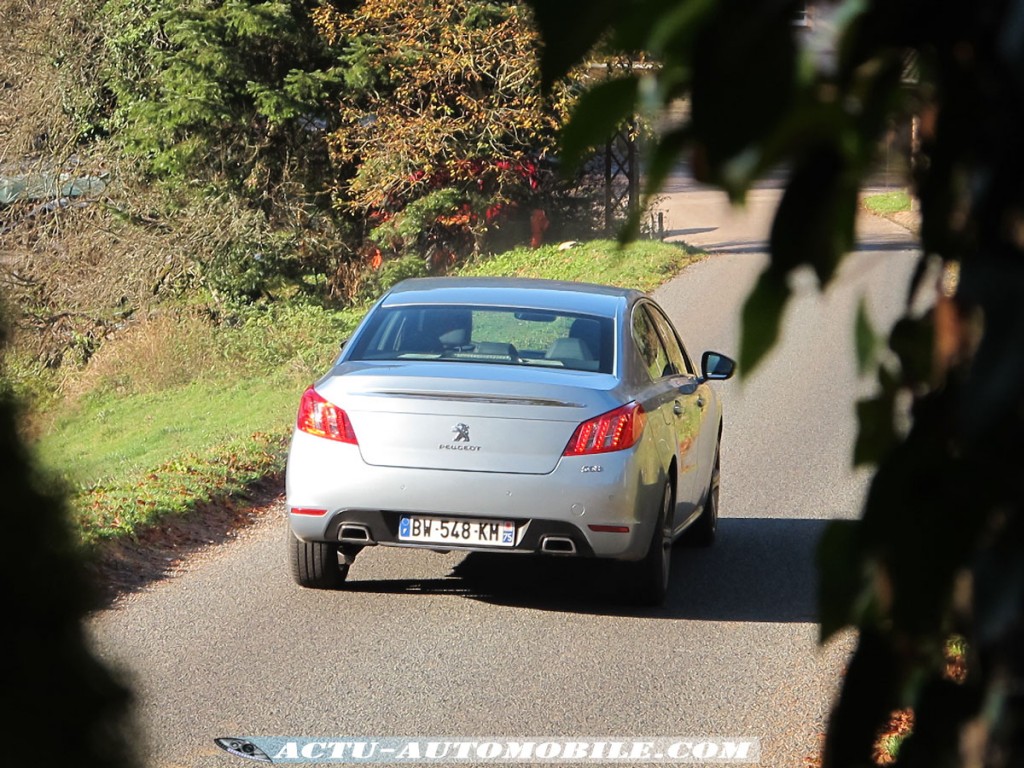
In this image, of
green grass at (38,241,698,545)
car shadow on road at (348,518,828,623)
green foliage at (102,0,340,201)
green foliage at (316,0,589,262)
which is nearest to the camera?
car shadow on road at (348,518,828,623)

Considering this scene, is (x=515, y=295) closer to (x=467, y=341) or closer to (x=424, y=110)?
(x=467, y=341)

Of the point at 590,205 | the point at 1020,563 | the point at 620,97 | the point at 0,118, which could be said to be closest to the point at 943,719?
→ the point at 1020,563

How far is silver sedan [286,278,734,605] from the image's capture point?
758 centimetres

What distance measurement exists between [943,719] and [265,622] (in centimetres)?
682

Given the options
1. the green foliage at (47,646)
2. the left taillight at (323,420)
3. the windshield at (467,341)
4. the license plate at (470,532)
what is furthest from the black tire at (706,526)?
the green foliage at (47,646)

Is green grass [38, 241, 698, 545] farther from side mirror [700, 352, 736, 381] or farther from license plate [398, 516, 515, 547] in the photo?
side mirror [700, 352, 736, 381]

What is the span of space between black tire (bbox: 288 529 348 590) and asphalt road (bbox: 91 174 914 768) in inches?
3.6

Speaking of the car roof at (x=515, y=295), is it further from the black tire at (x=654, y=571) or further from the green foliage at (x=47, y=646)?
the green foliage at (x=47, y=646)

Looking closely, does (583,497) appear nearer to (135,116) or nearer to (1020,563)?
(1020,563)

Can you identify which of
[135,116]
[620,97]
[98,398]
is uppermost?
[620,97]

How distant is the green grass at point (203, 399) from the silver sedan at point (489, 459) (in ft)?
5.13

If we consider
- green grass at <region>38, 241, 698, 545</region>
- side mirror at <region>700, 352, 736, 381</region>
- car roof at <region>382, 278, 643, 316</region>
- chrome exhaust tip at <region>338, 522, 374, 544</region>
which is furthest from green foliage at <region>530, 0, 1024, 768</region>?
side mirror at <region>700, 352, 736, 381</region>

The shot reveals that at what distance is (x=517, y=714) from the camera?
20.8 ft

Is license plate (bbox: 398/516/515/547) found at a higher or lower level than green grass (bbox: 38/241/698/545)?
higher
